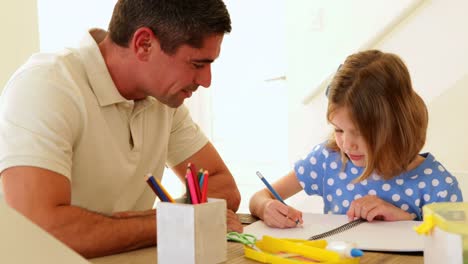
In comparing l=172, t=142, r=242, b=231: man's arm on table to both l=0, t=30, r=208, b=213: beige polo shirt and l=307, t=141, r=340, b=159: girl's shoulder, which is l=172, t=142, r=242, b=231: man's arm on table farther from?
l=307, t=141, r=340, b=159: girl's shoulder

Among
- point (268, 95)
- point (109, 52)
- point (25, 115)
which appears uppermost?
point (109, 52)

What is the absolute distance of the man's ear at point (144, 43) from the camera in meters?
1.25

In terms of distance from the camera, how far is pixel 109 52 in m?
1.34

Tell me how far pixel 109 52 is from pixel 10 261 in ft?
3.29

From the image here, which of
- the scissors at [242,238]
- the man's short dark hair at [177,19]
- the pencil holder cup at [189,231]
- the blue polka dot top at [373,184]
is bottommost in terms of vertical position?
the blue polka dot top at [373,184]

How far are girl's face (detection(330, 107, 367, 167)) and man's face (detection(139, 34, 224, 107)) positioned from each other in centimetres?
33

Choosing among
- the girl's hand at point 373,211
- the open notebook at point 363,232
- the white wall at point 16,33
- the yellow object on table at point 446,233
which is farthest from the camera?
the white wall at point 16,33

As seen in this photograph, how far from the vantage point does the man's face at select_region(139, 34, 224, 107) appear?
126cm

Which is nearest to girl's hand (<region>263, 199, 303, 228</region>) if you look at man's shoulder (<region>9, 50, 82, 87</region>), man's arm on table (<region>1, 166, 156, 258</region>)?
man's arm on table (<region>1, 166, 156, 258</region>)

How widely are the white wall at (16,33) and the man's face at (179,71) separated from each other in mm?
1469

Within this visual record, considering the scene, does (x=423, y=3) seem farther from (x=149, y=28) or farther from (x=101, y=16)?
(x=101, y=16)

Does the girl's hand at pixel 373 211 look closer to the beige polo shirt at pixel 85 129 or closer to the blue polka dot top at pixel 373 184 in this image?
the blue polka dot top at pixel 373 184

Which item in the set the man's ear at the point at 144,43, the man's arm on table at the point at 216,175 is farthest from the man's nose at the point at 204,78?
the man's arm on table at the point at 216,175

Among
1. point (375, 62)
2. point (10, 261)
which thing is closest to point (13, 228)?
point (10, 261)
